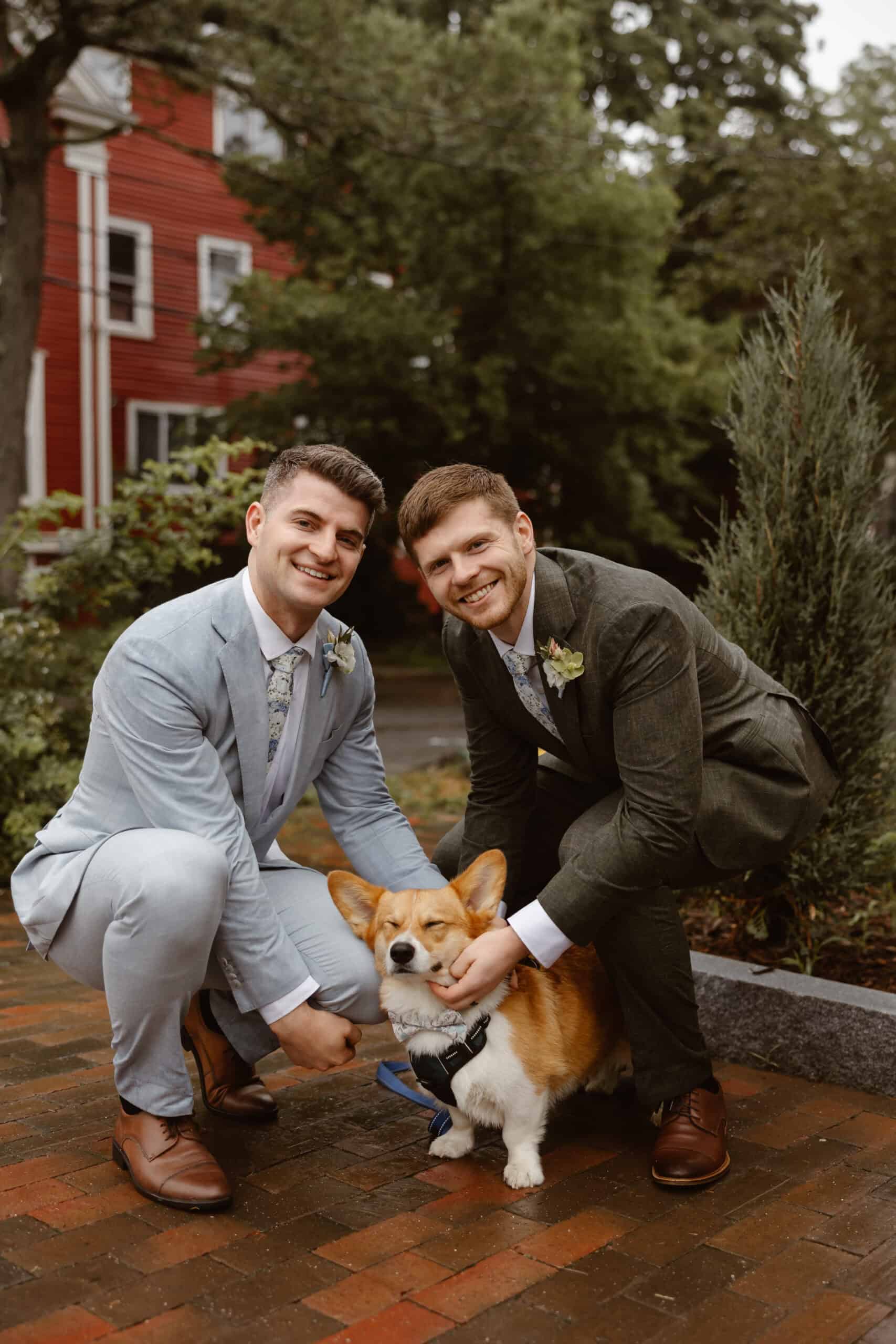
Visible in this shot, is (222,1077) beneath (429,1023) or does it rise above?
beneath

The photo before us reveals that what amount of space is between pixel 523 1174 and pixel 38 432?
18.5 meters

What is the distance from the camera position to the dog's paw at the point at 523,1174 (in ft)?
9.22

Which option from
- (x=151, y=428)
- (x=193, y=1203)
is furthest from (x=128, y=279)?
(x=193, y=1203)

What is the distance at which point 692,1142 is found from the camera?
2.83 metres

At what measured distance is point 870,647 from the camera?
402cm

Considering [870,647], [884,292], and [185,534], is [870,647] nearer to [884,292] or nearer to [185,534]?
[185,534]

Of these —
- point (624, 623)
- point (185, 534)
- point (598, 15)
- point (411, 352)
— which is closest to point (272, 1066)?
point (624, 623)

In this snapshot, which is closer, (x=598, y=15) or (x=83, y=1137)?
(x=83, y=1137)

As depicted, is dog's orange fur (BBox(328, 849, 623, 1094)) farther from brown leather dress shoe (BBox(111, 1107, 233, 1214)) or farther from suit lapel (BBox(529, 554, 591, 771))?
brown leather dress shoe (BBox(111, 1107, 233, 1214))

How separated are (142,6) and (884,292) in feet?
36.6

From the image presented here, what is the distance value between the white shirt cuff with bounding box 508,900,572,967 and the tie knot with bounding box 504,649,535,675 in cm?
57

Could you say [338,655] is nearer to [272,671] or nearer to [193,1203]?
[272,671]

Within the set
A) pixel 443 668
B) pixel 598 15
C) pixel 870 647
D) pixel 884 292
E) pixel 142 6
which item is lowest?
pixel 443 668

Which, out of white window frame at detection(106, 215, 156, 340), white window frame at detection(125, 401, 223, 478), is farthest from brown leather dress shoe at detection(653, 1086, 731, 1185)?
white window frame at detection(106, 215, 156, 340)
